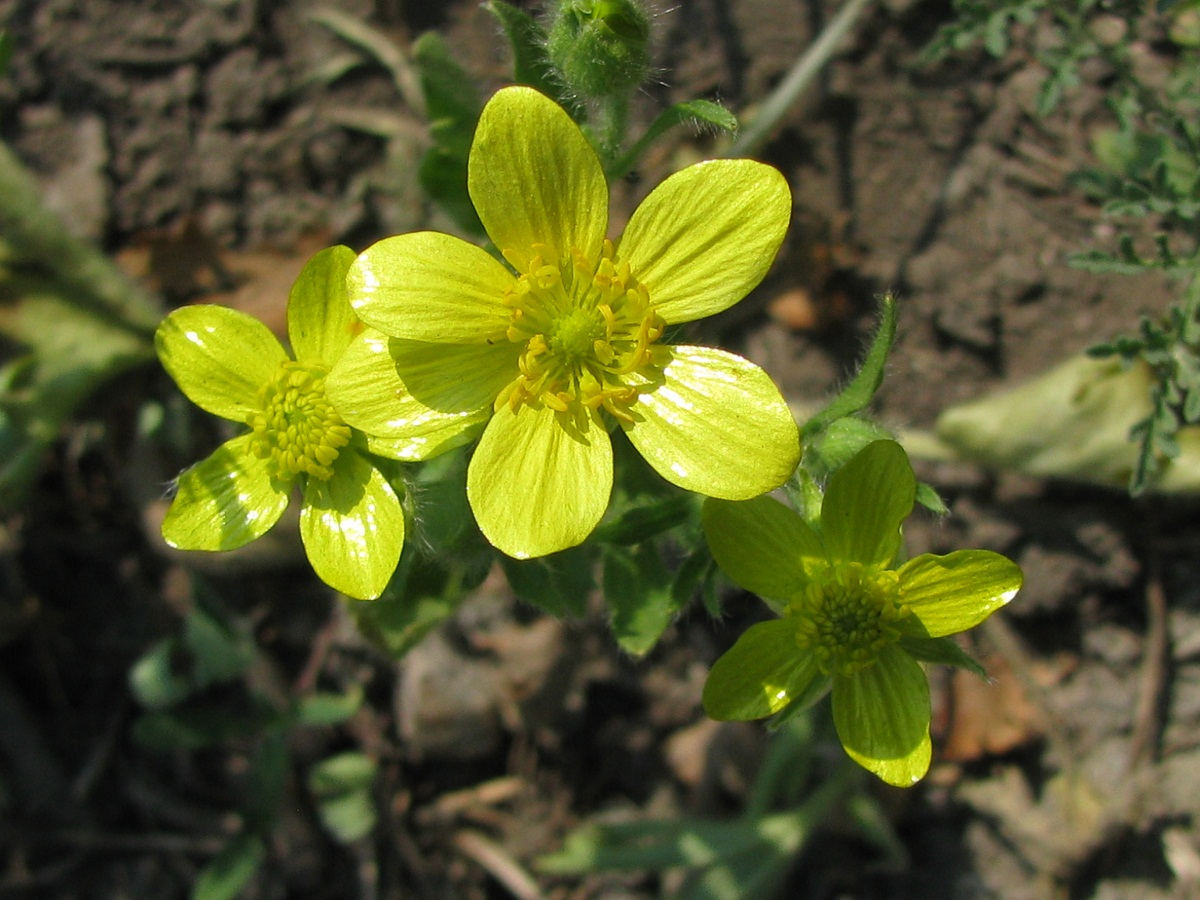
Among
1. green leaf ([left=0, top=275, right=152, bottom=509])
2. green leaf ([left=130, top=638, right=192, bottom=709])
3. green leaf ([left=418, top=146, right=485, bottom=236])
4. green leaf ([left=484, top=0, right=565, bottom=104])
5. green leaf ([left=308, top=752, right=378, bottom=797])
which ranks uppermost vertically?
green leaf ([left=484, top=0, right=565, bottom=104])

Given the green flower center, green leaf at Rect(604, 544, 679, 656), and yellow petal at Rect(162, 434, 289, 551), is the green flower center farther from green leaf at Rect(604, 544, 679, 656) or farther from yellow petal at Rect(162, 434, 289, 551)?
yellow petal at Rect(162, 434, 289, 551)

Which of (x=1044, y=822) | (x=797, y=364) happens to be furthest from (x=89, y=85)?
→ (x=1044, y=822)

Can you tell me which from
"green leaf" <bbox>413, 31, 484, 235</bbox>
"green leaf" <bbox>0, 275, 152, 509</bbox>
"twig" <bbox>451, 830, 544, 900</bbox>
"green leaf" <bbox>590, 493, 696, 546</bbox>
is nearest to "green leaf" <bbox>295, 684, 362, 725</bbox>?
"twig" <bbox>451, 830, 544, 900</bbox>

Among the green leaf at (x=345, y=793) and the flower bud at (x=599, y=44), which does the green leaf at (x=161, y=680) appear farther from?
the flower bud at (x=599, y=44)

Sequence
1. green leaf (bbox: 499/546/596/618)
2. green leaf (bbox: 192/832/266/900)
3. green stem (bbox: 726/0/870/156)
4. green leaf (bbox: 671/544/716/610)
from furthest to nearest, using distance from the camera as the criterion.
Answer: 1. green stem (bbox: 726/0/870/156)
2. green leaf (bbox: 192/832/266/900)
3. green leaf (bbox: 499/546/596/618)
4. green leaf (bbox: 671/544/716/610)

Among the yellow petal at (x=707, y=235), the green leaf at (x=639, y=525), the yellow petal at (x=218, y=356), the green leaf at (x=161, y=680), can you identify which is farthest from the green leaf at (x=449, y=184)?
the green leaf at (x=161, y=680)

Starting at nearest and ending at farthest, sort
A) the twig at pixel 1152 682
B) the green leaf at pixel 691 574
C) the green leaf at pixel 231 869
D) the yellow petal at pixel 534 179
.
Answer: the yellow petal at pixel 534 179 → the green leaf at pixel 691 574 → the green leaf at pixel 231 869 → the twig at pixel 1152 682
